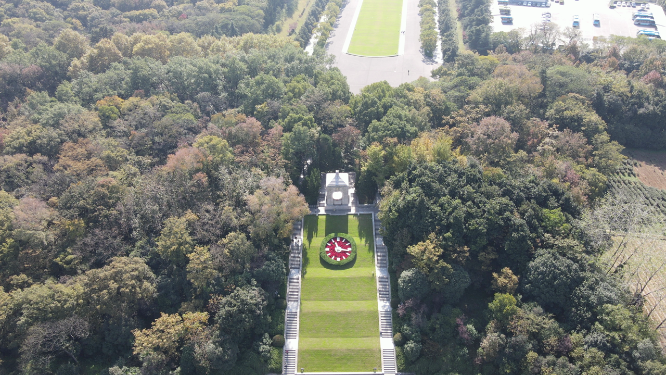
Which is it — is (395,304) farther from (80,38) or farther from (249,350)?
(80,38)

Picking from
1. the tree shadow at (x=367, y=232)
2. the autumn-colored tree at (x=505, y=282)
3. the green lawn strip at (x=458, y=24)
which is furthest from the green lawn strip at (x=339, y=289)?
the green lawn strip at (x=458, y=24)

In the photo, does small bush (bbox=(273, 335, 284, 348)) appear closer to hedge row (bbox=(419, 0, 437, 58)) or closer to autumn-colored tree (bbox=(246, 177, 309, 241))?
autumn-colored tree (bbox=(246, 177, 309, 241))

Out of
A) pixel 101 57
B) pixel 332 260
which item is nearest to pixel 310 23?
pixel 101 57

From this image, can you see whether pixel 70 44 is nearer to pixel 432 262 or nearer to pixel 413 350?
pixel 432 262

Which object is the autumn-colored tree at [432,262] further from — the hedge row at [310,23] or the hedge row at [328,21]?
the hedge row at [310,23]

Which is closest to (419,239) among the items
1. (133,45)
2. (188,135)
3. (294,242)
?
(294,242)
